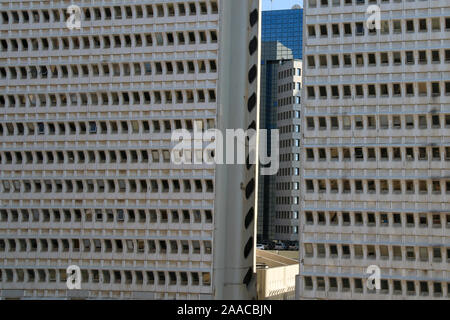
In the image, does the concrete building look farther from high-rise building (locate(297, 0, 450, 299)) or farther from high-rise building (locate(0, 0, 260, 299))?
high-rise building (locate(297, 0, 450, 299))

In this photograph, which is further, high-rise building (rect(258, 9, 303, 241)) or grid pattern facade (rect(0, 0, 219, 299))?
high-rise building (rect(258, 9, 303, 241))

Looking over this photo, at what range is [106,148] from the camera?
7262 centimetres

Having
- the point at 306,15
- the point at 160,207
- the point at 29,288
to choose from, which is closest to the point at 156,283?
the point at 160,207

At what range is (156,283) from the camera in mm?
70750

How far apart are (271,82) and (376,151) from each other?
296 feet

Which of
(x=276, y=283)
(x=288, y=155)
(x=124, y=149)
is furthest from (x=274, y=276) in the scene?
(x=288, y=155)

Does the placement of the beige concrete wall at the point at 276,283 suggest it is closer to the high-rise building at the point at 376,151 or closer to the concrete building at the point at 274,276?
the concrete building at the point at 274,276

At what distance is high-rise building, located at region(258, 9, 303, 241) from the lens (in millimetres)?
149750

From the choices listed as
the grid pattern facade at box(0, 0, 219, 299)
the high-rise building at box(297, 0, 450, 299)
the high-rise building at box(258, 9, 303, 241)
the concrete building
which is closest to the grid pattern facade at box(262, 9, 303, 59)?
the high-rise building at box(258, 9, 303, 241)

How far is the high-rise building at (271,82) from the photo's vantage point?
14975cm

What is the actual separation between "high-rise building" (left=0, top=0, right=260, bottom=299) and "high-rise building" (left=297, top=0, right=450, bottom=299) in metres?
7.64
